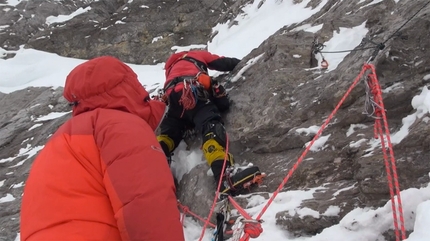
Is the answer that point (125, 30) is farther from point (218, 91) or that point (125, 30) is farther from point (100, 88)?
point (100, 88)

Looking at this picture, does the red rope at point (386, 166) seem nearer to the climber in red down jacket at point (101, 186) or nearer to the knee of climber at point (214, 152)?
the knee of climber at point (214, 152)

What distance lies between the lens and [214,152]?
4074 millimetres

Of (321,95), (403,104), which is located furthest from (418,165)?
(321,95)

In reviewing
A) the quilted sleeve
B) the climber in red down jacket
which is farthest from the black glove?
the quilted sleeve

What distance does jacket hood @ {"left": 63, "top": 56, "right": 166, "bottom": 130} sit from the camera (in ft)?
7.41

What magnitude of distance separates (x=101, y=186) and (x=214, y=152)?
87.3 inches

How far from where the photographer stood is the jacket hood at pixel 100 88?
2258 mm

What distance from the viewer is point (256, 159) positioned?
14.0ft

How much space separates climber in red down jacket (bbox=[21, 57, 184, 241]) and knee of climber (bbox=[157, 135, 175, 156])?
2.41m

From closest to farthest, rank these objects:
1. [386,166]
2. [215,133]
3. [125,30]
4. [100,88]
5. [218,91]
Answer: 1. [100,88]
2. [386,166]
3. [215,133]
4. [218,91]
5. [125,30]

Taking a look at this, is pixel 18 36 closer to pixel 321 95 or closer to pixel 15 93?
pixel 15 93

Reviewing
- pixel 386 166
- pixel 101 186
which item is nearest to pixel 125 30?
pixel 386 166

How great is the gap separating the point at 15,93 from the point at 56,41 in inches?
152

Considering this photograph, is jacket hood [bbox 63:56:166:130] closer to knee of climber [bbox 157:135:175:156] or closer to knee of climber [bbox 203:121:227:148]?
knee of climber [bbox 203:121:227:148]
